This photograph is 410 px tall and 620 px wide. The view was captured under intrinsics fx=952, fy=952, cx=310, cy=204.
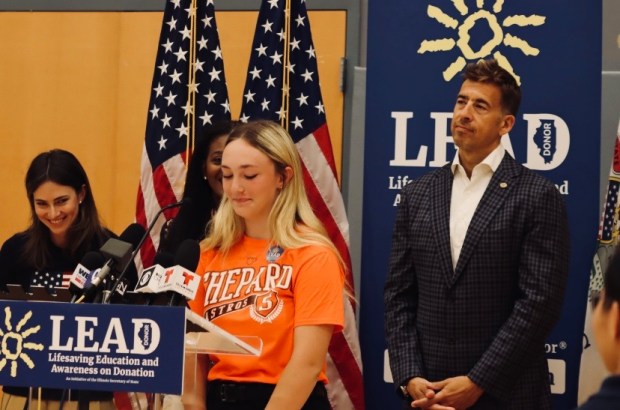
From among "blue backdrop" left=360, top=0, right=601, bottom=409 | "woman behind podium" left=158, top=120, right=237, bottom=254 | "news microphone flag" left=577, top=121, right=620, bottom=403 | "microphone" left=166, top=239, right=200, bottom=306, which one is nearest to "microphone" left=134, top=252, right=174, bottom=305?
"microphone" left=166, top=239, right=200, bottom=306

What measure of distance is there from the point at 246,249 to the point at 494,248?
803 millimetres

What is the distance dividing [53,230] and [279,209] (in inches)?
40.9

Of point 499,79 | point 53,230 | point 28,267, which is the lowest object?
point 28,267

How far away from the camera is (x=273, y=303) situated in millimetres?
2678

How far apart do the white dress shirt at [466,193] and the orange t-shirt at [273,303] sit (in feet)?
1.73

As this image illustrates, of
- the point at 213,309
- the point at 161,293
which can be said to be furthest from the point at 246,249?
the point at 161,293

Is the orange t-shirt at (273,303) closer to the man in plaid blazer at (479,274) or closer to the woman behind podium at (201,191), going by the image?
the man in plaid blazer at (479,274)

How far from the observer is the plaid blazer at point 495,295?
2.95m

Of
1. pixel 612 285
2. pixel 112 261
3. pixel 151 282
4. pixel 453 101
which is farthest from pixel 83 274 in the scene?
pixel 453 101

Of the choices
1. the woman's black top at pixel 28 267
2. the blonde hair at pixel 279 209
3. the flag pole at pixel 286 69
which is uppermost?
the flag pole at pixel 286 69

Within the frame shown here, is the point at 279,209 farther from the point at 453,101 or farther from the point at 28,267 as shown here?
the point at 453,101

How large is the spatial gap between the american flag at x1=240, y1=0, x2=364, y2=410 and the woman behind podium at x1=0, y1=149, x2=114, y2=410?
2.93ft

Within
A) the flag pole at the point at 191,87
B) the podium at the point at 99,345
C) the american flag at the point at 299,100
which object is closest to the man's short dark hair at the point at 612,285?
the podium at the point at 99,345

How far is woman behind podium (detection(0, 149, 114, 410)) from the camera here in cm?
337
